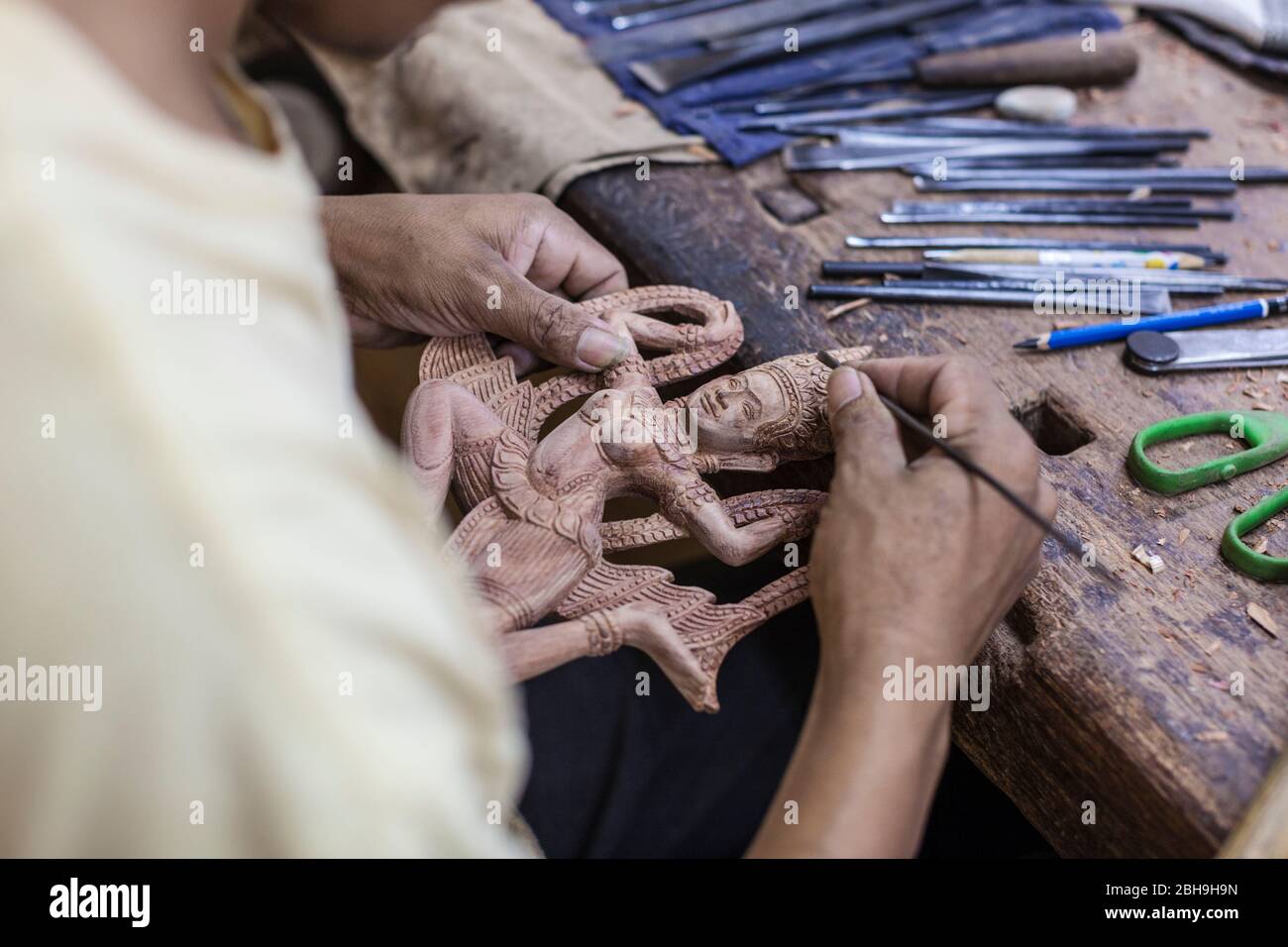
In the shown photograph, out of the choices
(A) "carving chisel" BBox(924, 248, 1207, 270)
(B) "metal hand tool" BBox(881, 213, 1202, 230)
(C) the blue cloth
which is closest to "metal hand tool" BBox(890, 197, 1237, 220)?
(B) "metal hand tool" BBox(881, 213, 1202, 230)

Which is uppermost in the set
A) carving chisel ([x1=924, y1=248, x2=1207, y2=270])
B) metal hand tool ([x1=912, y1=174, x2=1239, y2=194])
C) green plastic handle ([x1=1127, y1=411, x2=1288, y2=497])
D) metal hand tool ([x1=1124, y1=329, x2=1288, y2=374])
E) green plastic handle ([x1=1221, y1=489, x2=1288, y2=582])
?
metal hand tool ([x1=912, y1=174, x2=1239, y2=194])

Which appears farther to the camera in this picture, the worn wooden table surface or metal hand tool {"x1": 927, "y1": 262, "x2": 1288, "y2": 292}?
metal hand tool {"x1": 927, "y1": 262, "x2": 1288, "y2": 292}

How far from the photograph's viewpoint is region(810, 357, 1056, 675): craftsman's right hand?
115cm

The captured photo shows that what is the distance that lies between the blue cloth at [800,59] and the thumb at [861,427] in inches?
33.9

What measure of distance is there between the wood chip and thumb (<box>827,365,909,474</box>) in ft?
1.59

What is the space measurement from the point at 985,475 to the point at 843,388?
0.84 ft

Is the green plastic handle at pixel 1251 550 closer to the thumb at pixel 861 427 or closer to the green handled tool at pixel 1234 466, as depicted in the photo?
the green handled tool at pixel 1234 466

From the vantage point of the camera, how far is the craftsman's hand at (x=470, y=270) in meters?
1.56

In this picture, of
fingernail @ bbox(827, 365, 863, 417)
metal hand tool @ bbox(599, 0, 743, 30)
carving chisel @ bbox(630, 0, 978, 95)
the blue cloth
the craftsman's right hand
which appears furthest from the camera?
metal hand tool @ bbox(599, 0, 743, 30)
